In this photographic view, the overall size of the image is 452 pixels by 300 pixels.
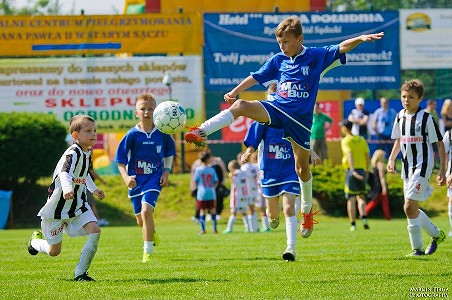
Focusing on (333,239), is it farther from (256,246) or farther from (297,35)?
(297,35)

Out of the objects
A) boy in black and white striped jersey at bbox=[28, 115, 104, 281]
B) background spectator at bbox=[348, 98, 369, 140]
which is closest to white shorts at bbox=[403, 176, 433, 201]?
boy in black and white striped jersey at bbox=[28, 115, 104, 281]

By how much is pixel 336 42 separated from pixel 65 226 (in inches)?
844

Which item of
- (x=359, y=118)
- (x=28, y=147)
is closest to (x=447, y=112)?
(x=359, y=118)

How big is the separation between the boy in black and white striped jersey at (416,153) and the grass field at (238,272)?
1.47 feet

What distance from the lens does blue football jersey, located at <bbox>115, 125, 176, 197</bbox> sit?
11.9 metres

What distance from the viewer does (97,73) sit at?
1147 inches

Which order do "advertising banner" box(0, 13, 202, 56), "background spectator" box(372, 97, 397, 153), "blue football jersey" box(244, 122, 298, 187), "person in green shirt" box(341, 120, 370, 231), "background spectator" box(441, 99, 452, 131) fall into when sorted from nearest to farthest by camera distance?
"blue football jersey" box(244, 122, 298, 187), "background spectator" box(441, 99, 452, 131), "person in green shirt" box(341, 120, 370, 231), "background spectator" box(372, 97, 397, 153), "advertising banner" box(0, 13, 202, 56)

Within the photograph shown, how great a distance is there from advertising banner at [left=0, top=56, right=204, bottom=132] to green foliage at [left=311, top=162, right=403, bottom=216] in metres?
4.90

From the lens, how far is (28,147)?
2486 cm

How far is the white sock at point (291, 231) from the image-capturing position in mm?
10984

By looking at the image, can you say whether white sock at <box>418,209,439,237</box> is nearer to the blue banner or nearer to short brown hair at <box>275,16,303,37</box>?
short brown hair at <box>275,16,303,37</box>

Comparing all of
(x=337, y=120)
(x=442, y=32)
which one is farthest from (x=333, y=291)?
(x=442, y=32)

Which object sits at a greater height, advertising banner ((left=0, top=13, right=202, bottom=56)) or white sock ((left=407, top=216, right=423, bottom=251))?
advertising banner ((left=0, top=13, right=202, bottom=56))

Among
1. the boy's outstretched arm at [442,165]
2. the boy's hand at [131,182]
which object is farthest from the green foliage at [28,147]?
the boy's outstretched arm at [442,165]
